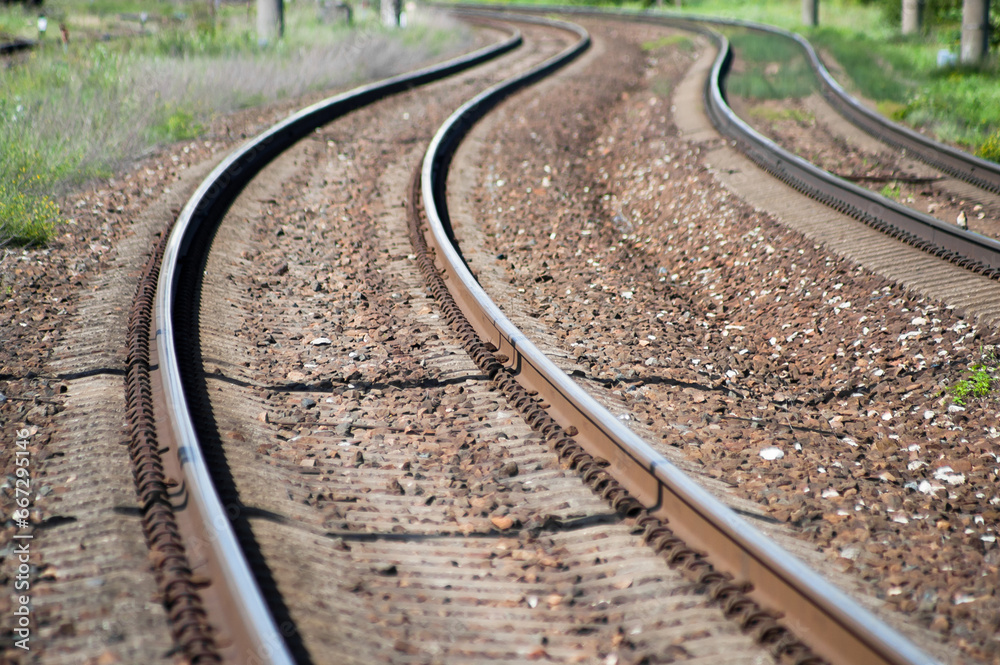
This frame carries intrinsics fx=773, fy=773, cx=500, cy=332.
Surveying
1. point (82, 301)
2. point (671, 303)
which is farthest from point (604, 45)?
point (82, 301)

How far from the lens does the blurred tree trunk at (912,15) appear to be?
27.1 m

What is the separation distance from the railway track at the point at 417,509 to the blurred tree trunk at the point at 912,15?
88.1ft

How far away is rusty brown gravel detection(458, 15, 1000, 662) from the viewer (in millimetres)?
3941

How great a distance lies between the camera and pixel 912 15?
27.2m

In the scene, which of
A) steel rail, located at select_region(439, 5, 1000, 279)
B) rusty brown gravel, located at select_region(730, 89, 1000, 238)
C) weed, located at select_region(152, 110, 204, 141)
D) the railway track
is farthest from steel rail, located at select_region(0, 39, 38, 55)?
rusty brown gravel, located at select_region(730, 89, 1000, 238)

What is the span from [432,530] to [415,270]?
3797mm

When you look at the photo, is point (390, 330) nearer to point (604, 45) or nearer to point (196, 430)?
point (196, 430)

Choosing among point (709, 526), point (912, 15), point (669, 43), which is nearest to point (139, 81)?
point (709, 526)

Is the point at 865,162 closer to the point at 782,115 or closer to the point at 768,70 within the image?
the point at 782,115

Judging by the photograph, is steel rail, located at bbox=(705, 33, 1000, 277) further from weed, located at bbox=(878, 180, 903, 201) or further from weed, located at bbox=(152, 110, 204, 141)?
weed, located at bbox=(152, 110, 204, 141)

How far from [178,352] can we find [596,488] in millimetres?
3229

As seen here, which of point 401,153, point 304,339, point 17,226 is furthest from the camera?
point 401,153

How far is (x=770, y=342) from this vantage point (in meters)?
6.57

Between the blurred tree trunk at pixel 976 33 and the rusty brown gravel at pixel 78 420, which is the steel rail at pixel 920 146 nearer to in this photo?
the blurred tree trunk at pixel 976 33
